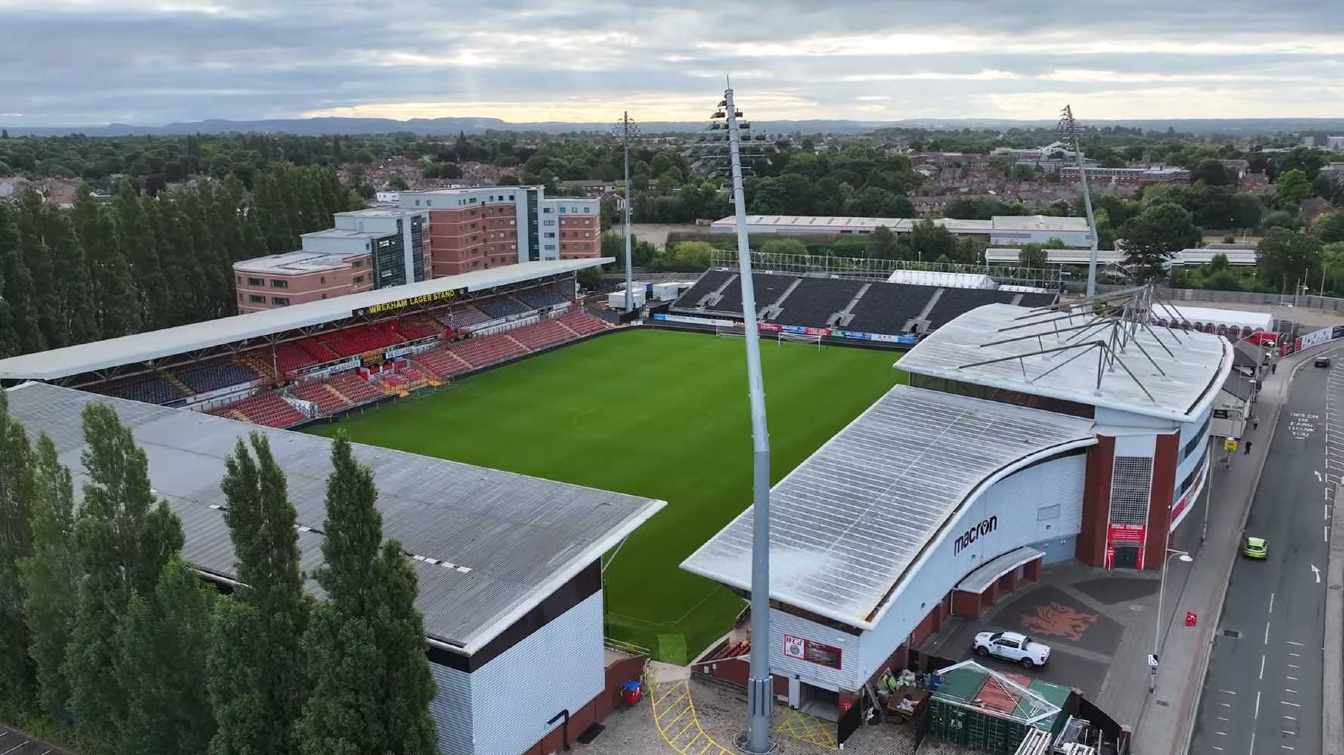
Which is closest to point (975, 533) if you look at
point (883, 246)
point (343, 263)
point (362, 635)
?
point (362, 635)

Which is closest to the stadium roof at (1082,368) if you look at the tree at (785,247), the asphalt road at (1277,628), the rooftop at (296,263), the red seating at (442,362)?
the asphalt road at (1277,628)

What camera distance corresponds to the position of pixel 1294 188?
11694cm

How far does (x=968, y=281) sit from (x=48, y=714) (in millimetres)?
63621

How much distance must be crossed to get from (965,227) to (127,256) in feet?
264

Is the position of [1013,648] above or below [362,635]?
below

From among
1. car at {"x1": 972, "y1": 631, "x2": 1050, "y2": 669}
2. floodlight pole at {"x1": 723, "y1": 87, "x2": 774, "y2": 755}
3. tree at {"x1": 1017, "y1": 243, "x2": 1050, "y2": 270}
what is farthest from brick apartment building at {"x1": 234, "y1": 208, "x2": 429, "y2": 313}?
tree at {"x1": 1017, "y1": 243, "x2": 1050, "y2": 270}

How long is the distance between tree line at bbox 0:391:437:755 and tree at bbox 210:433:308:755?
23 mm

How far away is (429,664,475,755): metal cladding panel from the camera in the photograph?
1756 cm

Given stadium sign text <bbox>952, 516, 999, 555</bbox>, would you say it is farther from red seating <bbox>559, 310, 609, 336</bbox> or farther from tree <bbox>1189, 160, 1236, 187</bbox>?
tree <bbox>1189, 160, 1236, 187</bbox>

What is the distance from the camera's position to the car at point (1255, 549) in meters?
30.1

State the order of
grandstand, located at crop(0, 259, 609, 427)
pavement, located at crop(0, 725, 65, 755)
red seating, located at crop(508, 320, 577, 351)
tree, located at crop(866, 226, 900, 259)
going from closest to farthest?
1. pavement, located at crop(0, 725, 65, 755)
2. grandstand, located at crop(0, 259, 609, 427)
3. red seating, located at crop(508, 320, 577, 351)
4. tree, located at crop(866, 226, 900, 259)

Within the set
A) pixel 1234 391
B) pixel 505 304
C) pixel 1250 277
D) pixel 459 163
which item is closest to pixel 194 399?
pixel 505 304

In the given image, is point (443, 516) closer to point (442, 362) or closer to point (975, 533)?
point (975, 533)

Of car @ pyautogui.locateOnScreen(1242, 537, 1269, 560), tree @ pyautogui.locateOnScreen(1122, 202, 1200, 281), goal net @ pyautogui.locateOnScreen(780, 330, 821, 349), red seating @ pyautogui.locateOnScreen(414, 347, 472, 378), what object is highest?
tree @ pyautogui.locateOnScreen(1122, 202, 1200, 281)
